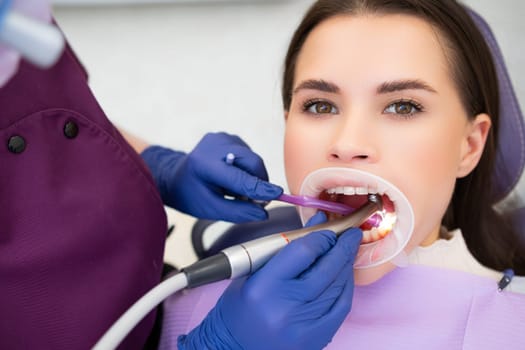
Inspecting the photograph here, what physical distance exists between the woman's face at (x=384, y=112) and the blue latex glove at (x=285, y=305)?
0.19 m

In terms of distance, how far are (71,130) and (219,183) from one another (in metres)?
0.30

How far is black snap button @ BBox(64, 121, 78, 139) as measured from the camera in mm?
809

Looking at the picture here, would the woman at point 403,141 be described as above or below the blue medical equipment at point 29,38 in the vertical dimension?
below

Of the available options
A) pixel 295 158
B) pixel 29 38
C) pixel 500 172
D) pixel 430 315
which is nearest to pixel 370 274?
pixel 430 315

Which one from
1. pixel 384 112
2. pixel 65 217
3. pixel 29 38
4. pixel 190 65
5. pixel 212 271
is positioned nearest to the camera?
pixel 29 38

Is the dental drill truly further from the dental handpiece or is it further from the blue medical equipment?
the blue medical equipment

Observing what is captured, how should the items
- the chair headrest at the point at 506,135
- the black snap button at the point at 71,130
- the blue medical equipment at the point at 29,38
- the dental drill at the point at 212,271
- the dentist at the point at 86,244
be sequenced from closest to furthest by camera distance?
the blue medical equipment at the point at 29,38 < the dental drill at the point at 212,271 < the dentist at the point at 86,244 < the black snap button at the point at 71,130 < the chair headrest at the point at 506,135

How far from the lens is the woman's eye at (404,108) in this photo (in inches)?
34.7

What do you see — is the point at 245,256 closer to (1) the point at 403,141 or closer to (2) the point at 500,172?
→ (1) the point at 403,141

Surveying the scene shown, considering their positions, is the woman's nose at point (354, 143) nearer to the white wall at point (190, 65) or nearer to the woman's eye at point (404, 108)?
the woman's eye at point (404, 108)

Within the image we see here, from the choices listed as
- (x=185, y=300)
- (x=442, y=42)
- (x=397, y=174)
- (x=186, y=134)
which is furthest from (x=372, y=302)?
(x=186, y=134)

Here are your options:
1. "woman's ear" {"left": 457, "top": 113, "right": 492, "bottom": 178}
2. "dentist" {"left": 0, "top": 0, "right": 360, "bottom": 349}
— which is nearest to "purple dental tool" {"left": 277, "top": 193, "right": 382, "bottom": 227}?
"dentist" {"left": 0, "top": 0, "right": 360, "bottom": 349}

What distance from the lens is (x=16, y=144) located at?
0.74m

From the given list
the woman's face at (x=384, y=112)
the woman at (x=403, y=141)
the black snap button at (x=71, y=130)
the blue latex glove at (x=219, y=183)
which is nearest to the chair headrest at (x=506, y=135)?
the woman at (x=403, y=141)
